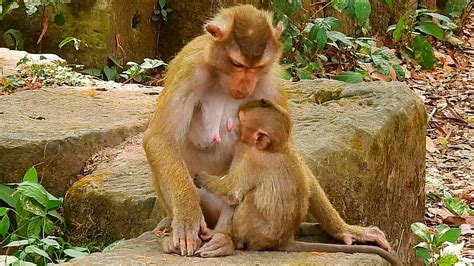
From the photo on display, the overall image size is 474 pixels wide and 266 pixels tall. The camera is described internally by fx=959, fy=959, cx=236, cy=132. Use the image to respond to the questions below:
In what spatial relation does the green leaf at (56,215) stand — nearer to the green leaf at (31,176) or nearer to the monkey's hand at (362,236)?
the green leaf at (31,176)

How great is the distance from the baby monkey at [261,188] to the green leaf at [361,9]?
4411mm

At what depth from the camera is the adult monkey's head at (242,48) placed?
15.1 ft

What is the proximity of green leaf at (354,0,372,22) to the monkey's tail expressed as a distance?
4.26 m

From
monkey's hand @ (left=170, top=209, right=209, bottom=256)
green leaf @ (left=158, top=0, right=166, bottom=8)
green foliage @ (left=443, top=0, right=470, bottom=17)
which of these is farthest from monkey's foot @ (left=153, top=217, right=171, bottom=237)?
green foliage @ (left=443, top=0, right=470, bottom=17)

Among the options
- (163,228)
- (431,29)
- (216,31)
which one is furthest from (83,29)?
(216,31)

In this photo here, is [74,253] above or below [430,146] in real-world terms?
above

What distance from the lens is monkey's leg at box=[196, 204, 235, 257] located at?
448cm

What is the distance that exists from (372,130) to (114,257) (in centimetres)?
233

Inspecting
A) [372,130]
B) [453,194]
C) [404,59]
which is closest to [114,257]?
[372,130]

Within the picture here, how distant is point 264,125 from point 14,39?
233 inches

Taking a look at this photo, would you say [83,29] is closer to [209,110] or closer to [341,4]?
[341,4]

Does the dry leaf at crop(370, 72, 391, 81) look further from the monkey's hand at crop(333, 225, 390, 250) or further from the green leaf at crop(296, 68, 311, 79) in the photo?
the monkey's hand at crop(333, 225, 390, 250)

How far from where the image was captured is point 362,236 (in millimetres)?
4984

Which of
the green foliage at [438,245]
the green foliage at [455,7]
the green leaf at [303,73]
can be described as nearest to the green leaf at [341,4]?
the green leaf at [303,73]
